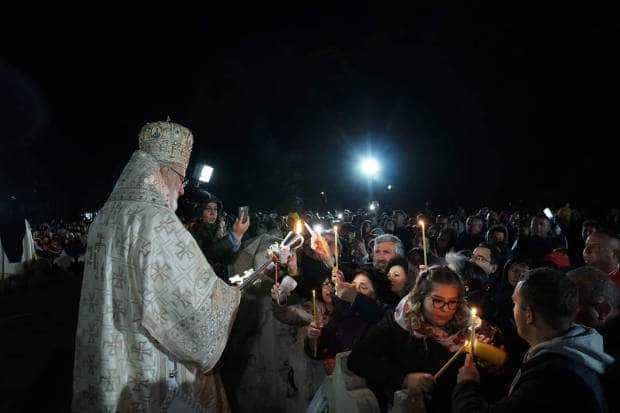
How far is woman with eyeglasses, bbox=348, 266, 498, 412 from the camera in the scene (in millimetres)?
3150

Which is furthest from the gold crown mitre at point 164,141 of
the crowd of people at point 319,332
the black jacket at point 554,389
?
the black jacket at point 554,389

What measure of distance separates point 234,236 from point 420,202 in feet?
96.4

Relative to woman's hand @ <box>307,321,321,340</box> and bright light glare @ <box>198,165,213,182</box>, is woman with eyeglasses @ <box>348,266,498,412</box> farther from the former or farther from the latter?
bright light glare @ <box>198,165,213,182</box>

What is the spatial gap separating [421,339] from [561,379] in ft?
4.03

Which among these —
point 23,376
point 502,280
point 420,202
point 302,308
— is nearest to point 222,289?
point 302,308

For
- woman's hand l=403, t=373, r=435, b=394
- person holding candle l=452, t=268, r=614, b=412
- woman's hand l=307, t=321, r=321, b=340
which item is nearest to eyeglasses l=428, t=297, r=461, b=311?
woman's hand l=403, t=373, r=435, b=394

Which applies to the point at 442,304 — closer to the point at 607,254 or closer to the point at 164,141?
the point at 164,141

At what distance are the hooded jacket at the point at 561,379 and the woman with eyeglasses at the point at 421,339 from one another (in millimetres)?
783

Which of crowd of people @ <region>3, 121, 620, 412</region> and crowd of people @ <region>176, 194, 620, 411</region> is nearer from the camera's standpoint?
crowd of people @ <region>176, 194, 620, 411</region>

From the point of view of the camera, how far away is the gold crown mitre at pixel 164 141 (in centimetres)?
289

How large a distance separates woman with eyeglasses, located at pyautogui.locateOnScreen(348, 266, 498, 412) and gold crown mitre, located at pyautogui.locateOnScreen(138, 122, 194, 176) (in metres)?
2.04

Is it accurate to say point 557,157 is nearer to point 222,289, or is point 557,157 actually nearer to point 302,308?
point 302,308

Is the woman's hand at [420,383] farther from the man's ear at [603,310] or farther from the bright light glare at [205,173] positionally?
the bright light glare at [205,173]

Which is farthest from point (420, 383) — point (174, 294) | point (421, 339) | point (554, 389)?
point (174, 294)
